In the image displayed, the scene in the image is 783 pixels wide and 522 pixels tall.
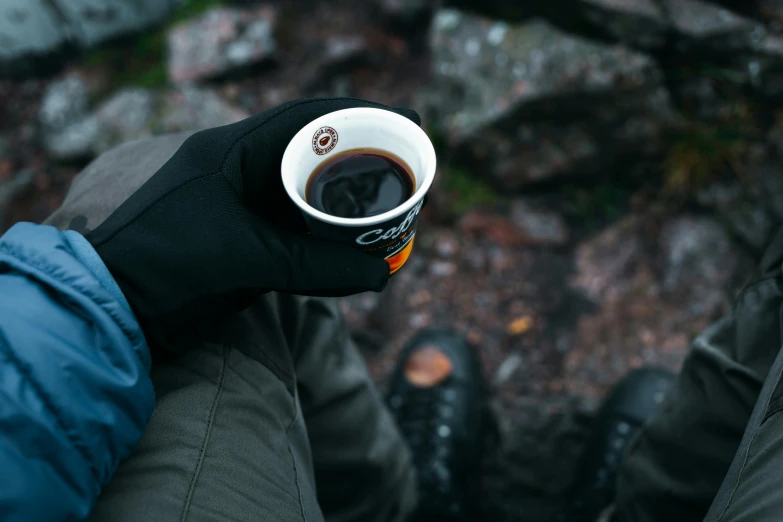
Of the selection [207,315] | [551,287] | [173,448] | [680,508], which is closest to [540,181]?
[551,287]

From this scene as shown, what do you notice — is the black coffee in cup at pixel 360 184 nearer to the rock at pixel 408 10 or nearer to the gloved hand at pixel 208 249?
the gloved hand at pixel 208 249

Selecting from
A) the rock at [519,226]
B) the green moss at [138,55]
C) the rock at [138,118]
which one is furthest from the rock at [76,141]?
the rock at [519,226]

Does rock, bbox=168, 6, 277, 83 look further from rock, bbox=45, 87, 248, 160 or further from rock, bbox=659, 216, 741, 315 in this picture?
rock, bbox=659, 216, 741, 315

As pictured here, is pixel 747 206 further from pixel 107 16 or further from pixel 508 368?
pixel 107 16

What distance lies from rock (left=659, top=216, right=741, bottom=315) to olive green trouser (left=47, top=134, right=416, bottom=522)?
Answer: 5.62 feet

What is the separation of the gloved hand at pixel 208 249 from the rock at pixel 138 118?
1.99m

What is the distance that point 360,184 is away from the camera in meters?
1.46

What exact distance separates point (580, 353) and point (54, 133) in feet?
11.3

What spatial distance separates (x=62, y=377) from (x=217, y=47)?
117 inches

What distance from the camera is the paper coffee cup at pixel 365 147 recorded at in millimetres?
1207

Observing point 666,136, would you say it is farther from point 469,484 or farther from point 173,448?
point 173,448

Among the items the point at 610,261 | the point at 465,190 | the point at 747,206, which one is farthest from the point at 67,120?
the point at 747,206

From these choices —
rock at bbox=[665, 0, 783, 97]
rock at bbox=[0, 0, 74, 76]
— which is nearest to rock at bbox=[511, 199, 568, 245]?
rock at bbox=[665, 0, 783, 97]

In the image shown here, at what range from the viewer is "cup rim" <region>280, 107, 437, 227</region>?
1.17 m
